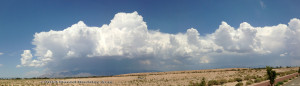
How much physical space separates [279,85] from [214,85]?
11.7 m

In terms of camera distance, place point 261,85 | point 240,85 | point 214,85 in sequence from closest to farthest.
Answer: point 261,85 → point 240,85 → point 214,85

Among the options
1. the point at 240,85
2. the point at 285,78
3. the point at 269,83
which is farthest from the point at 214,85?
the point at 285,78

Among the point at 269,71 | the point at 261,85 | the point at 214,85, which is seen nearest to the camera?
the point at 261,85

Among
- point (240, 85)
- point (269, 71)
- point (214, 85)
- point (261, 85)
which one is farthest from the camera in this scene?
point (214, 85)

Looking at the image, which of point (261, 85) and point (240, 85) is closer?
point (261, 85)

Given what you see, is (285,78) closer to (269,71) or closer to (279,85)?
(279,85)

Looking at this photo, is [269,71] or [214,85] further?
[214,85]

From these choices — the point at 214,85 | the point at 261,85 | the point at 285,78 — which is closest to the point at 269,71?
the point at 261,85

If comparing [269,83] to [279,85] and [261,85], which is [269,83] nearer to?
[279,85]

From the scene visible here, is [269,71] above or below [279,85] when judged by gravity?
above

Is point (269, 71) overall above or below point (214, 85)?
above

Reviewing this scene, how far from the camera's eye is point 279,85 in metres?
35.7

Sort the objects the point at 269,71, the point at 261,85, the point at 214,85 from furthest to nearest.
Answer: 1. the point at 214,85
2. the point at 269,71
3. the point at 261,85

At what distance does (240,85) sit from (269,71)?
5.09 meters
